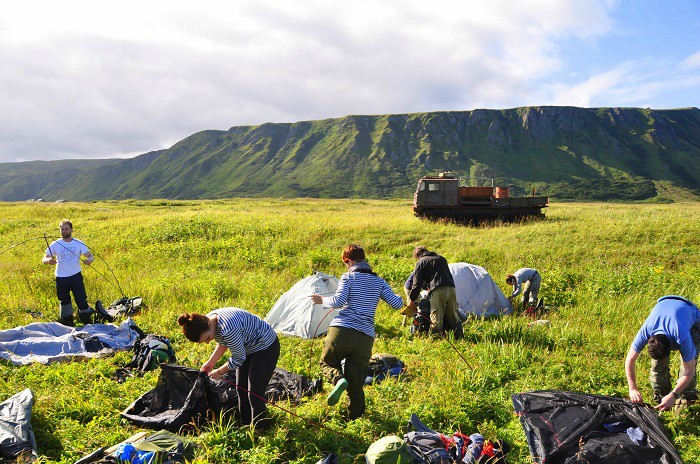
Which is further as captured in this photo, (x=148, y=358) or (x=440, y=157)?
(x=440, y=157)

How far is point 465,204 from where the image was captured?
2131 cm

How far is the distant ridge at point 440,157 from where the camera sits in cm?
11906

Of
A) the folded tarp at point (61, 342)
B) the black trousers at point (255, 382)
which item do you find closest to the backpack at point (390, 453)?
the black trousers at point (255, 382)

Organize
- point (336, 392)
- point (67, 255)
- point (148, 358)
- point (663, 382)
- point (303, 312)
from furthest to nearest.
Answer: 1. point (303, 312)
2. point (67, 255)
3. point (148, 358)
4. point (663, 382)
5. point (336, 392)

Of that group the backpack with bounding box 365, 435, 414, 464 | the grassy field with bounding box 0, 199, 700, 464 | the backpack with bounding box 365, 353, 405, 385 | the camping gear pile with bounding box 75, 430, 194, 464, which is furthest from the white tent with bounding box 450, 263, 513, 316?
the camping gear pile with bounding box 75, 430, 194, 464

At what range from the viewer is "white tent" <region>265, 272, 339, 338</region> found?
23.3 feet

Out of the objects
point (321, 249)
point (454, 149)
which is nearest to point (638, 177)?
point (454, 149)

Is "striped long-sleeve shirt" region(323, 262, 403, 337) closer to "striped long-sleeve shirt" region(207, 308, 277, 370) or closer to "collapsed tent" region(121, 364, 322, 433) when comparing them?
"striped long-sleeve shirt" region(207, 308, 277, 370)

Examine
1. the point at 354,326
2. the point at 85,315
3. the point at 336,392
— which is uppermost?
the point at 354,326

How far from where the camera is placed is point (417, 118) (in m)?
163

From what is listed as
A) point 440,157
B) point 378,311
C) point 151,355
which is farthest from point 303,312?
point 440,157

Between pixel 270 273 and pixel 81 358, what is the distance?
582 centimetres

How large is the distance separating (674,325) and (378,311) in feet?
16.2

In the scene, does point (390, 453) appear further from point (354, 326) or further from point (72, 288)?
point (72, 288)
